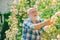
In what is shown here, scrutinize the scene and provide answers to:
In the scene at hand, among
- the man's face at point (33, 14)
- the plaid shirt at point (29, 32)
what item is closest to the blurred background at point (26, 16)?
the plaid shirt at point (29, 32)

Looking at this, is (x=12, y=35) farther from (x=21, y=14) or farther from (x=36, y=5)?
(x=36, y=5)

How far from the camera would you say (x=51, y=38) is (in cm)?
354

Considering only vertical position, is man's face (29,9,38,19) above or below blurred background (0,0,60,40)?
above

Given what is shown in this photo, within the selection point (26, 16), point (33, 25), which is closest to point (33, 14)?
point (33, 25)

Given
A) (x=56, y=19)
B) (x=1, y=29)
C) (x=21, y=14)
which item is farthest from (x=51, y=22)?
(x=1, y=29)

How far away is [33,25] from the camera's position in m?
3.05

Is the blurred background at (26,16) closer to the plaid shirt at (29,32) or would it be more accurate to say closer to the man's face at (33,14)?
the plaid shirt at (29,32)

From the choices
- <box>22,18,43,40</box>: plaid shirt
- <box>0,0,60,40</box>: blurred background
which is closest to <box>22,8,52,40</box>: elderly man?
<box>22,18,43,40</box>: plaid shirt

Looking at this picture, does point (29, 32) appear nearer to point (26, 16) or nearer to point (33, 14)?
point (33, 14)

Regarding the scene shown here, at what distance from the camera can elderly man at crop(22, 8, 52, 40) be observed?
3025 mm

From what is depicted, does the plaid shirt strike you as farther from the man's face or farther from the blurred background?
the blurred background

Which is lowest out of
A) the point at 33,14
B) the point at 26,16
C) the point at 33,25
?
the point at 26,16

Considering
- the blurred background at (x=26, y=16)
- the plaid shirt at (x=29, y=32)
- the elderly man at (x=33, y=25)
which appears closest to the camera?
the elderly man at (x=33, y=25)

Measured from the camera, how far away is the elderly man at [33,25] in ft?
9.93
